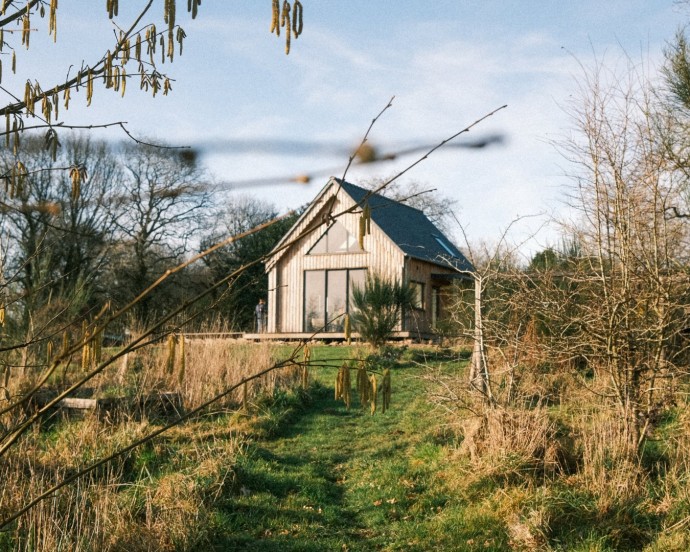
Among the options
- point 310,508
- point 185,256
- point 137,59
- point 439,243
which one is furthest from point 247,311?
point 137,59

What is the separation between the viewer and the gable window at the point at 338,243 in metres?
24.5

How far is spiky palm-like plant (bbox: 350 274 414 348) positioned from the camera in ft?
56.5

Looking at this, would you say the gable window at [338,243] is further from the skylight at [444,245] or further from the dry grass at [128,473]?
the dry grass at [128,473]

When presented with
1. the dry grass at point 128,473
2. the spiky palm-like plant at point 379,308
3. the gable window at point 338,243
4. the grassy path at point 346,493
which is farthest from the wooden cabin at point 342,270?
the grassy path at point 346,493

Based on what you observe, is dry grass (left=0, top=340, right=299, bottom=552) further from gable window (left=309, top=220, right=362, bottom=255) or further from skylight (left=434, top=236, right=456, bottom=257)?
skylight (left=434, top=236, right=456, bottom=257)

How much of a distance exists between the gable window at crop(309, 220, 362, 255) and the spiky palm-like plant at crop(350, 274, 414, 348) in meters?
4.24

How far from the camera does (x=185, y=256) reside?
3303cm

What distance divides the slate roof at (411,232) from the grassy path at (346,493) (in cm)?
1258

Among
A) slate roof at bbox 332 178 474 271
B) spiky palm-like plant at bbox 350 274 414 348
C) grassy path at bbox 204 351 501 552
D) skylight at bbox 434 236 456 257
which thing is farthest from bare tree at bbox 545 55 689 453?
skylight at bbox 434 236 456 257

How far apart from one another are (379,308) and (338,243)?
7.33 meters

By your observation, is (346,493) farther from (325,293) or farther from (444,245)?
(444,245)

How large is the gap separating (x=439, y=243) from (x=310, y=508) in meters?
21.4

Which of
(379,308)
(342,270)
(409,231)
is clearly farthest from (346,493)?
(409,231)

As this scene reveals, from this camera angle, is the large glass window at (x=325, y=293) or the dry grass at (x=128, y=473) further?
the large glass window at (x=325, y=293)
